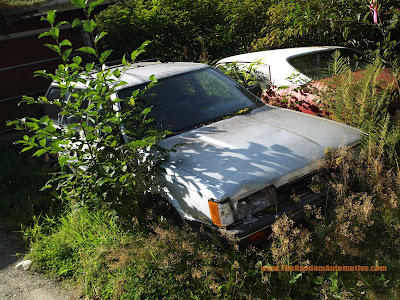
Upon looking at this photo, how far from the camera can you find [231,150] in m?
3.95

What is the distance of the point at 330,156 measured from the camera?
383 cm

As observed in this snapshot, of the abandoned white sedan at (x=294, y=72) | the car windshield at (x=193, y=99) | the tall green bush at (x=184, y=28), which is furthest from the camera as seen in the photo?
the tall green bush at (x=184, y=28)

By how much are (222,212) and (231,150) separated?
0.75m

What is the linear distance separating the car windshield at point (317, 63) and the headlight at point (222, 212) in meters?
3.28

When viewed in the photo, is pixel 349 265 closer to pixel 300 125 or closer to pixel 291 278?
pixel 291 278

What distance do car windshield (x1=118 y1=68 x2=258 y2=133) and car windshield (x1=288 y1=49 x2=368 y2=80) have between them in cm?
148

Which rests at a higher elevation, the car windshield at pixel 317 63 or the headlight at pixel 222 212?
the car windshield at pixel 317 63

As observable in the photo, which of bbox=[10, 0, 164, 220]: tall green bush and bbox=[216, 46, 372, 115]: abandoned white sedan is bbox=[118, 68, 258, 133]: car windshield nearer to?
bbox=[10, 0, 164, 220]: tall green bush

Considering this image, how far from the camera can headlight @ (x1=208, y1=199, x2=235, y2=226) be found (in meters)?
3.38

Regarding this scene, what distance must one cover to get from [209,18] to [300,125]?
7.10 m

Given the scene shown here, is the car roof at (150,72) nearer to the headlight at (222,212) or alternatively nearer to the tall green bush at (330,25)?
the headlight at (222,212)

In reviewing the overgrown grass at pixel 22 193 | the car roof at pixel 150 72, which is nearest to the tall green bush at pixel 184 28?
the overgrown grass at pixel 22 193

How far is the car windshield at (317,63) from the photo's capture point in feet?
20.5

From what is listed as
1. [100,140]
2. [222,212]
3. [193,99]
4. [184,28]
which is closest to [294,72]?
[193,99]
